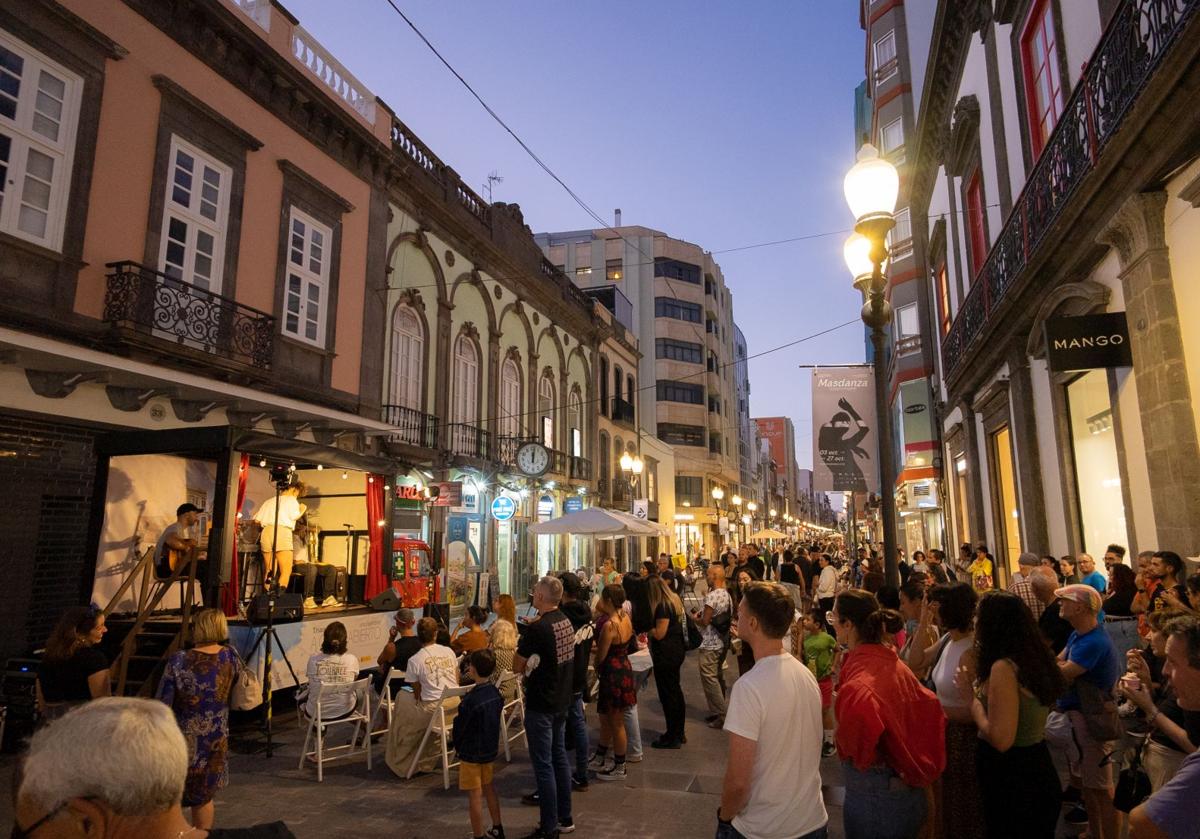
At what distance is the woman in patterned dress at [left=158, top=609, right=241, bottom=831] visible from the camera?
4645 mm

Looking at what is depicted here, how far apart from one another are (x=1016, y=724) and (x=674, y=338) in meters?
46.5


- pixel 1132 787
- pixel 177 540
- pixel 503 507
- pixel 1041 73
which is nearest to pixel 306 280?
pixel 177 540

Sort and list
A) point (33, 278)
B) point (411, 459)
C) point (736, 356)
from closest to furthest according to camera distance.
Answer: point (33, 278) → point (411, 459) → point (736, 356)

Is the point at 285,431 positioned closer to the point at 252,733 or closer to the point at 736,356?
the point at 252,733

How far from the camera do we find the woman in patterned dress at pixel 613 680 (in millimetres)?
6988

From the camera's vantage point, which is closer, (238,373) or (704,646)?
(704,646)

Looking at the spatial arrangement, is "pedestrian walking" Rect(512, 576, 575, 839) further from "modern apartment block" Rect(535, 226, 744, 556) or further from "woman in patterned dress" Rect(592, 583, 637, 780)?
"modern apartment block" Rect(535, 226, 744, 556)

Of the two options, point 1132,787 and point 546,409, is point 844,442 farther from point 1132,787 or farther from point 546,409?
point 546,409

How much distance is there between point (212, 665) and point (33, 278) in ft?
23.5

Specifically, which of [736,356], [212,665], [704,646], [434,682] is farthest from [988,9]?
[736,356]

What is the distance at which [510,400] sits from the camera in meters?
23.8

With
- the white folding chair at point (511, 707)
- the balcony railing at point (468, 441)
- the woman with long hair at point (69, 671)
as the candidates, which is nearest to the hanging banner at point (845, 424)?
the white folding chair at point (511, 707)

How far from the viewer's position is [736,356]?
66.9 meters

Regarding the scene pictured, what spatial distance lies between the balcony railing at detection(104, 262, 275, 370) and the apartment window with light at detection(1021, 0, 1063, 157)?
39.9 ft
